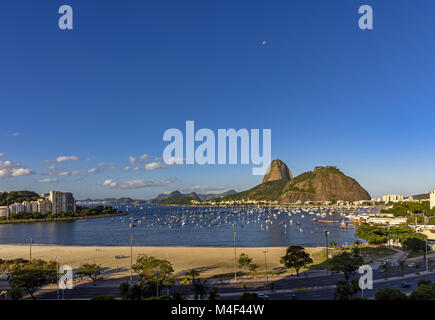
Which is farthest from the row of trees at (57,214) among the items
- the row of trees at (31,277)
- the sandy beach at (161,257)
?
the row of trees at (31,277)

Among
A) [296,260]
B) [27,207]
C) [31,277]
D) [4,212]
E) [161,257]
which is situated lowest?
[4,212]

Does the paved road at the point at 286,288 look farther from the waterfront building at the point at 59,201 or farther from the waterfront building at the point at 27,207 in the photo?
the waterfront building at the point at 59,201

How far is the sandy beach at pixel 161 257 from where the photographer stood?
153 ft

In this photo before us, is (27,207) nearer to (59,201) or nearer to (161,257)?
(59,201)

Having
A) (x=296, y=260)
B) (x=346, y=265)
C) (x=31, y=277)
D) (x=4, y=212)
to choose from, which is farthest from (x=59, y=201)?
(x=346, y=265)

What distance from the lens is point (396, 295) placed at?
64.5 feet

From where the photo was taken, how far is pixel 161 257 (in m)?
56.6

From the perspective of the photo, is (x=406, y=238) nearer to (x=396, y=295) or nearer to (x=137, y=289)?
(x=396, y=295)

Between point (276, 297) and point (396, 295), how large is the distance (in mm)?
12553

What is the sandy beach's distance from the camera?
46.7 meters

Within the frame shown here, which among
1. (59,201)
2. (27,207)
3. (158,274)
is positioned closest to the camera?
(158,274)

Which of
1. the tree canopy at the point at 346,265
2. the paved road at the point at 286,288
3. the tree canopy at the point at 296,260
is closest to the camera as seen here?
the paved road at the point at 286,288

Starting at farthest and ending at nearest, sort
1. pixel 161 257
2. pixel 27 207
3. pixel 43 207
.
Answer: pixel 43 207, pixel 27 207, pixel 161 257
